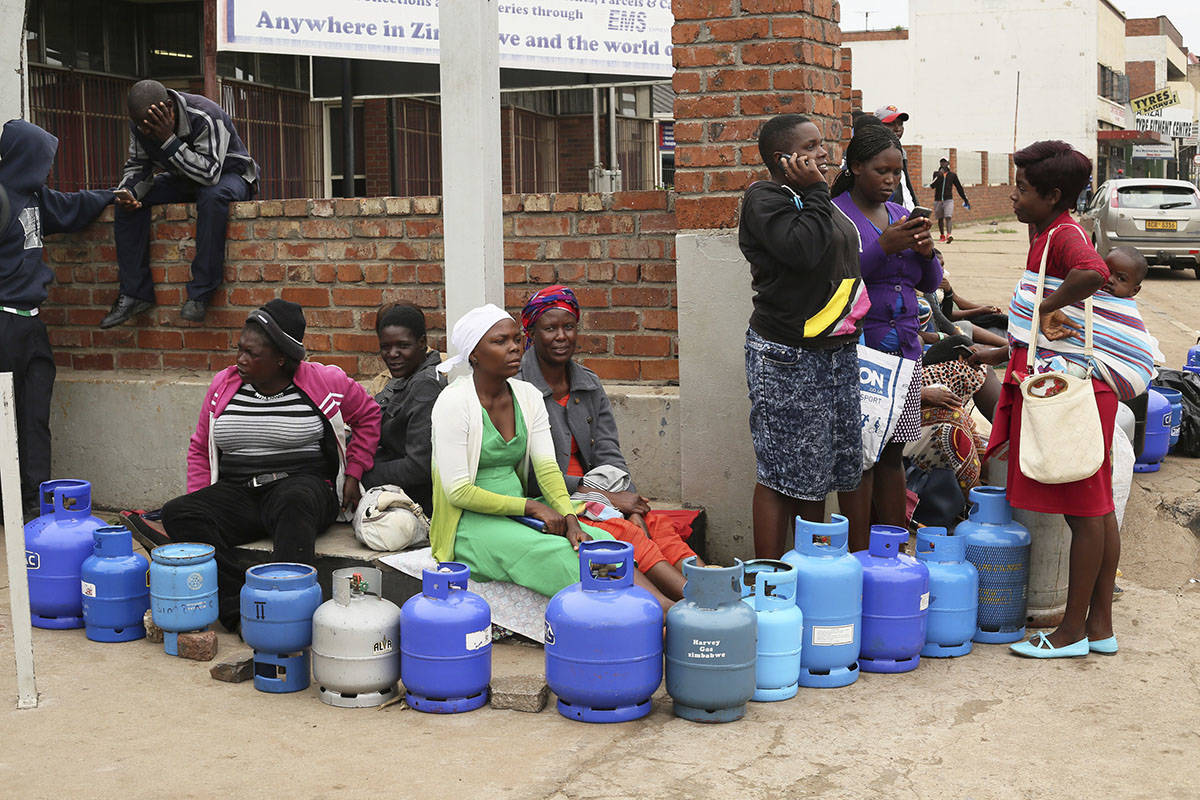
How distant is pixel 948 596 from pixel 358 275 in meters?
3.41

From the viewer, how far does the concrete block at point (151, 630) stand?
4.98 metres

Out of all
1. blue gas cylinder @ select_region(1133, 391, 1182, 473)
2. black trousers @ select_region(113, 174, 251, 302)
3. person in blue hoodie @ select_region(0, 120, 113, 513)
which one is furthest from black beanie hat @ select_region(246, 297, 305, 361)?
blue gas cylinder @ select_region(1133, 391, 1182, 473)

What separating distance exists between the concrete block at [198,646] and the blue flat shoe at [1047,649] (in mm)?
2996

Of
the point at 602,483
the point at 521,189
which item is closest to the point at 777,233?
the point at 602,483

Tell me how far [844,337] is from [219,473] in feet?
8.69

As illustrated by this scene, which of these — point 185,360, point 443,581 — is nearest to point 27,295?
point 185,360

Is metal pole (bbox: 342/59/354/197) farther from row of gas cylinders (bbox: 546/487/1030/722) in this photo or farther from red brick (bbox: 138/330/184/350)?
row of gas cylinders (bbox: 546/487/1030/722)

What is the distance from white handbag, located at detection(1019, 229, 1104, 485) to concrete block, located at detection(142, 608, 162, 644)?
335 centimetres

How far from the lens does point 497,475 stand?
488cm

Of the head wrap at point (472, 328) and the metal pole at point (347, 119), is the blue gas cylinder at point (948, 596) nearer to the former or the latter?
the head wrap at point (472, 328)

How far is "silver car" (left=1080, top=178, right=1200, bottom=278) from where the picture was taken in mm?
19203

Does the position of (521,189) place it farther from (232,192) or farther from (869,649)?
(869,649)

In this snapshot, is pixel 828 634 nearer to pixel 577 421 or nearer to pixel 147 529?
pixel 577 421

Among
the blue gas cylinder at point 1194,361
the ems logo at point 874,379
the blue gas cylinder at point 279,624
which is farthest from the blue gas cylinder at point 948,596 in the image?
the blue gas cylinder at point 1194,361
